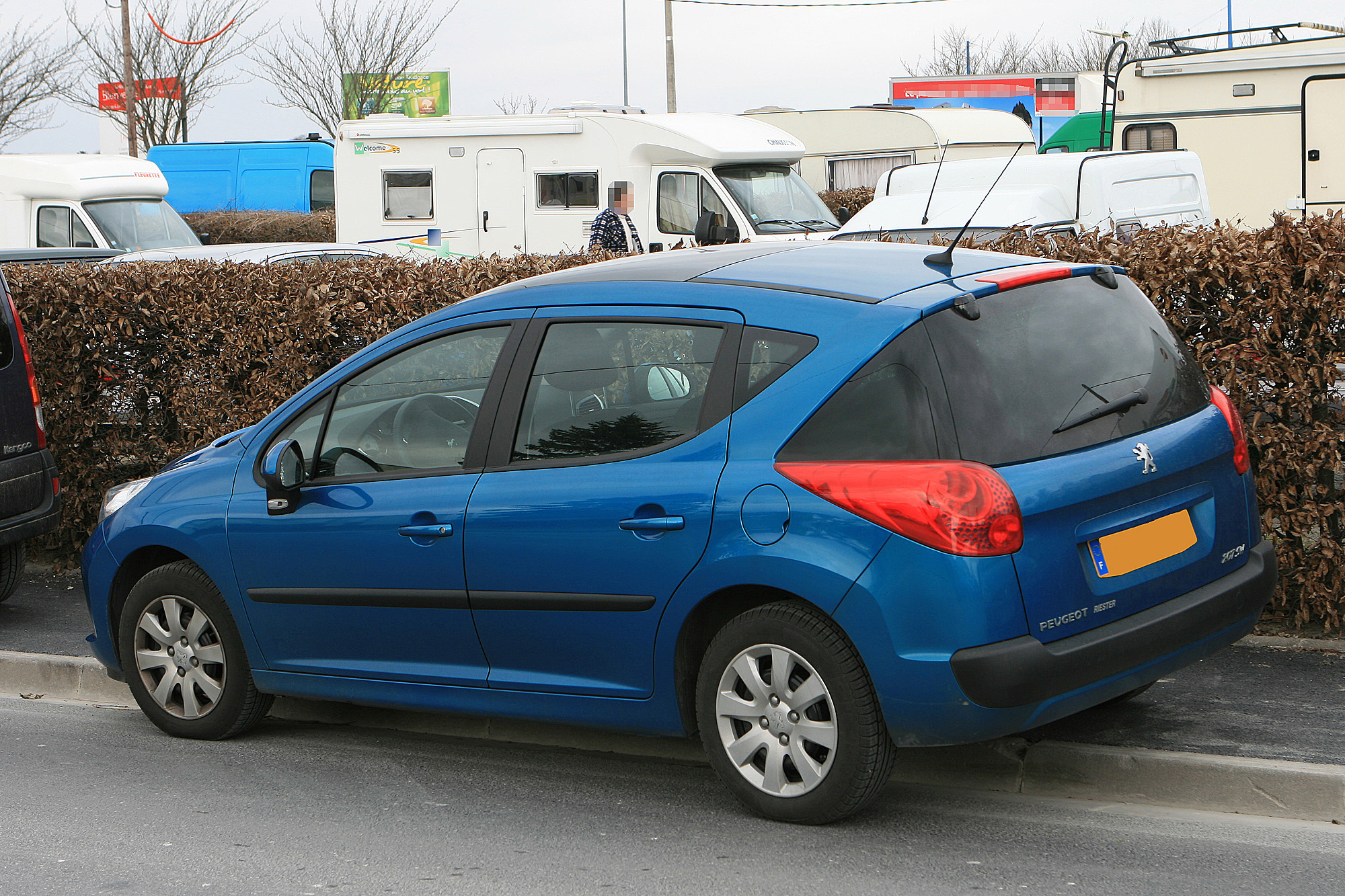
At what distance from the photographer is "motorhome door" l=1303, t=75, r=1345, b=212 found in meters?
15.3

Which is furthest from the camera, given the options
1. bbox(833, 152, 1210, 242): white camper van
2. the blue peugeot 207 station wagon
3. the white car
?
bbox(833, 152, 1210, 242): white camper van

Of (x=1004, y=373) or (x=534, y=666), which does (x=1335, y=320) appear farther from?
(x=534, y=666)

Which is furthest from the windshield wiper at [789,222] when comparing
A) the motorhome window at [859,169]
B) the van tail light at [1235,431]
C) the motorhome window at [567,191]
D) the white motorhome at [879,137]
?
the van tail light at [1235,431]

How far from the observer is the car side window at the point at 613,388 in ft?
14.3

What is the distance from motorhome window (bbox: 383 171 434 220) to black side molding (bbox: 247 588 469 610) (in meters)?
13.2

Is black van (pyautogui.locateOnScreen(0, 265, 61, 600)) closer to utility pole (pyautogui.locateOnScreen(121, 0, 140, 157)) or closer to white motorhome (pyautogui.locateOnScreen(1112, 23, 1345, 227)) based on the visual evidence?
white motorhome (pyautogui.locateOnScreen(1112, 23, 1345, 227))

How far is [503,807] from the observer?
4.71m

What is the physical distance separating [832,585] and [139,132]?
42818mm

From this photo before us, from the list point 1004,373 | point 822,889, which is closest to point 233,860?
point 822,889

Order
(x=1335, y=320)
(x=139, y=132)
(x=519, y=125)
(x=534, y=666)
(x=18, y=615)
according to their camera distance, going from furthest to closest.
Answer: (x=139, y=132)
(x=519, y=125)
(x=18, y=615)
(x=1335, y=320)
(x=534, y=666)

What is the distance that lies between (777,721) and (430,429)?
1.57m

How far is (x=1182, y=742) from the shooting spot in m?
4.71

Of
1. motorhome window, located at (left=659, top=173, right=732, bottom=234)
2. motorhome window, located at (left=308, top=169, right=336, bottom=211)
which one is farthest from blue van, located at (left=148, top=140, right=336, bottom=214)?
motorhome window, located at (left=659, top=173, right=732, bottom=234)

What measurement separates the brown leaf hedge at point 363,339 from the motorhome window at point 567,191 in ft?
29.3
